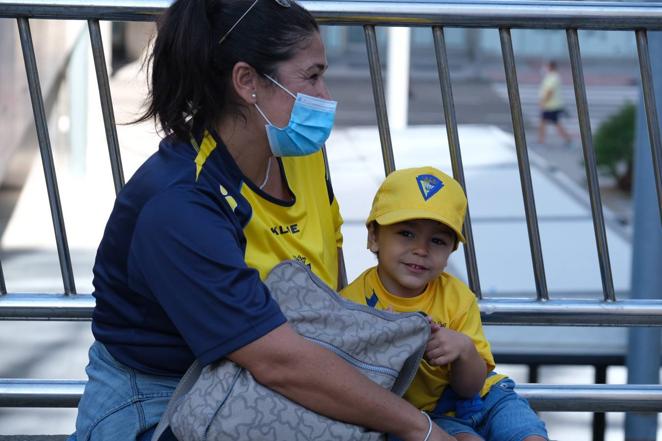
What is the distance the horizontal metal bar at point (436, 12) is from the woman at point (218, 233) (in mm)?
589

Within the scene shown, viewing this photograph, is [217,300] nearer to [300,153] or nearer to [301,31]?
[300,153]

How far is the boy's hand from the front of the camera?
8.32ft

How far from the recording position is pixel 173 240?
7.48 ft

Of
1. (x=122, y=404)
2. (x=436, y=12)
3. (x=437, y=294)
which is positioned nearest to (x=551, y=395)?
(x=437, y=294)

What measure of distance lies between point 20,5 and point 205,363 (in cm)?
132

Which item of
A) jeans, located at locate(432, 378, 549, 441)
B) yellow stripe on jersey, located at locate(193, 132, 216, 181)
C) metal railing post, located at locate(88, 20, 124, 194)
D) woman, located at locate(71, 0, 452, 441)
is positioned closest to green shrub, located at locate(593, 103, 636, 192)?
metal railing post, located at locate(88, 20, 124, 194)

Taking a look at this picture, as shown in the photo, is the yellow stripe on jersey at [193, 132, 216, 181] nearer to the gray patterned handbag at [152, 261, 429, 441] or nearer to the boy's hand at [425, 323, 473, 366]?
the gray patterned handbag at [152, 261, 429, 441]

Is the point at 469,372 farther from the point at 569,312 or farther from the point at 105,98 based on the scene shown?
the point at 105,98

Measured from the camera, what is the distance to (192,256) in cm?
227

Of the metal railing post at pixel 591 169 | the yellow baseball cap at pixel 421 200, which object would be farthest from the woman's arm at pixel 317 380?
the metal railing post at pixel 591 169

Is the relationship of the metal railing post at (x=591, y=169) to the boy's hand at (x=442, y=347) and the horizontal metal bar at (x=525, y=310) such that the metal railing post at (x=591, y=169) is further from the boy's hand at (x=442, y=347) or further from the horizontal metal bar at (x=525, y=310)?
the boy's hand at (x=442, y=347)

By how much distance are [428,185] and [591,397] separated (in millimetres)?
1060

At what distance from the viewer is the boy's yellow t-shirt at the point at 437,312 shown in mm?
2719

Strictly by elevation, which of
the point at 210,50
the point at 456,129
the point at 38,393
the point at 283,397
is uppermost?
the point at 210,50
